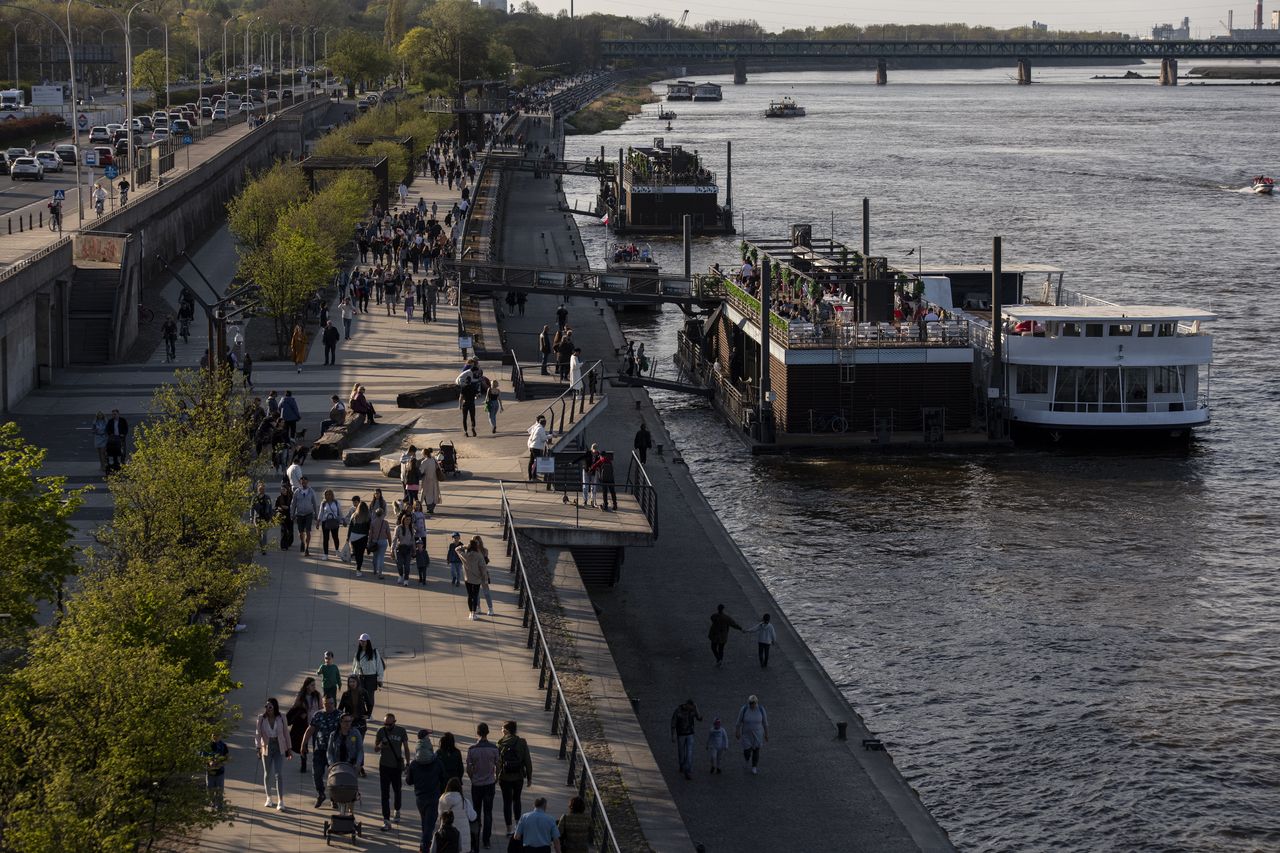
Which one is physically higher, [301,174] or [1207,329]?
[301,174]

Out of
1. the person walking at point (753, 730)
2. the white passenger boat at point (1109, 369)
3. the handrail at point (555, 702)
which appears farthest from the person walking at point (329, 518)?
the white passenger boat at point (1109, 369)

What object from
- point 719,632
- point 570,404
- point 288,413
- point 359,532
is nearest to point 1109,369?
point 570,404

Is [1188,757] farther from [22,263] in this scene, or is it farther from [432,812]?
[22,263]

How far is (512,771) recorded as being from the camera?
1825cm

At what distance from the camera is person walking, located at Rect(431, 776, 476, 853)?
16.3m

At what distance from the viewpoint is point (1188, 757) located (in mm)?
26859

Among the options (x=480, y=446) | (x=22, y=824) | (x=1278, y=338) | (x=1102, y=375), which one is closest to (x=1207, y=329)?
(x=1278, y=338)

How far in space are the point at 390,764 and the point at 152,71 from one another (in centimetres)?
13193

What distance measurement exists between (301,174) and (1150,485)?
44012 millimetres

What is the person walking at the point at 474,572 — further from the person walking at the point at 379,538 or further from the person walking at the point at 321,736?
the person walking at the point at 321,736

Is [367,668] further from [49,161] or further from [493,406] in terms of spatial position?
[49,161]

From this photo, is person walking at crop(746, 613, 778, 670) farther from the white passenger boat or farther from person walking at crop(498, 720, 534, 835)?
the white passenger boat

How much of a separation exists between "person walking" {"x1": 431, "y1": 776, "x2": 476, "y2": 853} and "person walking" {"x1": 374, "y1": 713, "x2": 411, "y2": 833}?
3.90 ft

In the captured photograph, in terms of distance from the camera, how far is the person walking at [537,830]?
16.4m
